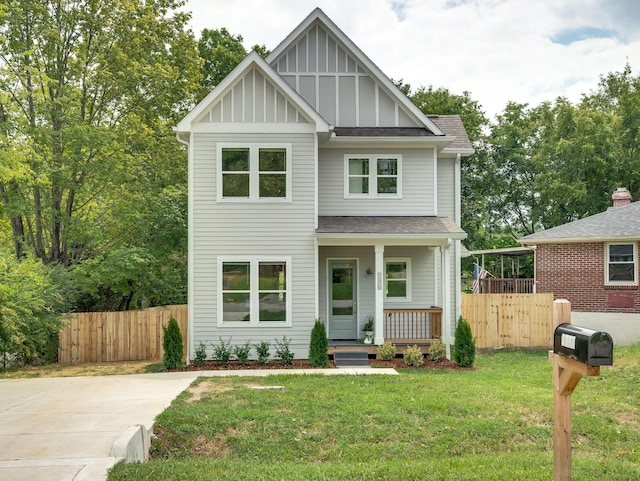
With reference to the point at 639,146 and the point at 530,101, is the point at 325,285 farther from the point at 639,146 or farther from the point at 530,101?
the point at 530,101

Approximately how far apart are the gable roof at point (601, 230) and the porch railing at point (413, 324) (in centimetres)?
622

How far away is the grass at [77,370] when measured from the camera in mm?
13797

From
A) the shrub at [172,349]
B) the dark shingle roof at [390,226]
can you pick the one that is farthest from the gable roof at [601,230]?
the shrub at [172,349]

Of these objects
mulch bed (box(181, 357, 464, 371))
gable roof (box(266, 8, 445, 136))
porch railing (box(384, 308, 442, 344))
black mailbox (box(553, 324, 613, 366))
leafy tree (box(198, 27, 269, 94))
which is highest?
leafy tree (box(198, 27, 269, 94))

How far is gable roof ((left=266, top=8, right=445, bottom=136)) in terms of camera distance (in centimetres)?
1589

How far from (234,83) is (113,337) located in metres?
7.97

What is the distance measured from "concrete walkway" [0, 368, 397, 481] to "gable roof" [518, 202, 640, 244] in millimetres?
9812

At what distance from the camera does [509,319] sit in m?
18.1

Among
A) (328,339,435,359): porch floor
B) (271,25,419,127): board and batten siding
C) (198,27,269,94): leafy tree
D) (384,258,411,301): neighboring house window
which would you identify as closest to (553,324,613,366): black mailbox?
(328,339,435,359): porch floor

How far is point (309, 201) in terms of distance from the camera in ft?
47.2

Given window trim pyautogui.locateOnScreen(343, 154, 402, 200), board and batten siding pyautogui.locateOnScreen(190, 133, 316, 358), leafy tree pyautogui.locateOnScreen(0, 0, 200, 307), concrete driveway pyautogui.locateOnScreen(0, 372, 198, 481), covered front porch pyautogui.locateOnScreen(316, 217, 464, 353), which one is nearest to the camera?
concrete driveway pyautogui.locateOnScreen(0, 372, 198, 481)

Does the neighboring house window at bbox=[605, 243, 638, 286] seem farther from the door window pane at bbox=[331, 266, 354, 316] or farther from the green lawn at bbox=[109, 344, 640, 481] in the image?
the door window pane at bbox=[331, 266, 354, 316]

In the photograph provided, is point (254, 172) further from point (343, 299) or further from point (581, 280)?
point (581, 280)

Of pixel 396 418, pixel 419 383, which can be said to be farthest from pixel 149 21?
pixel 396 418
